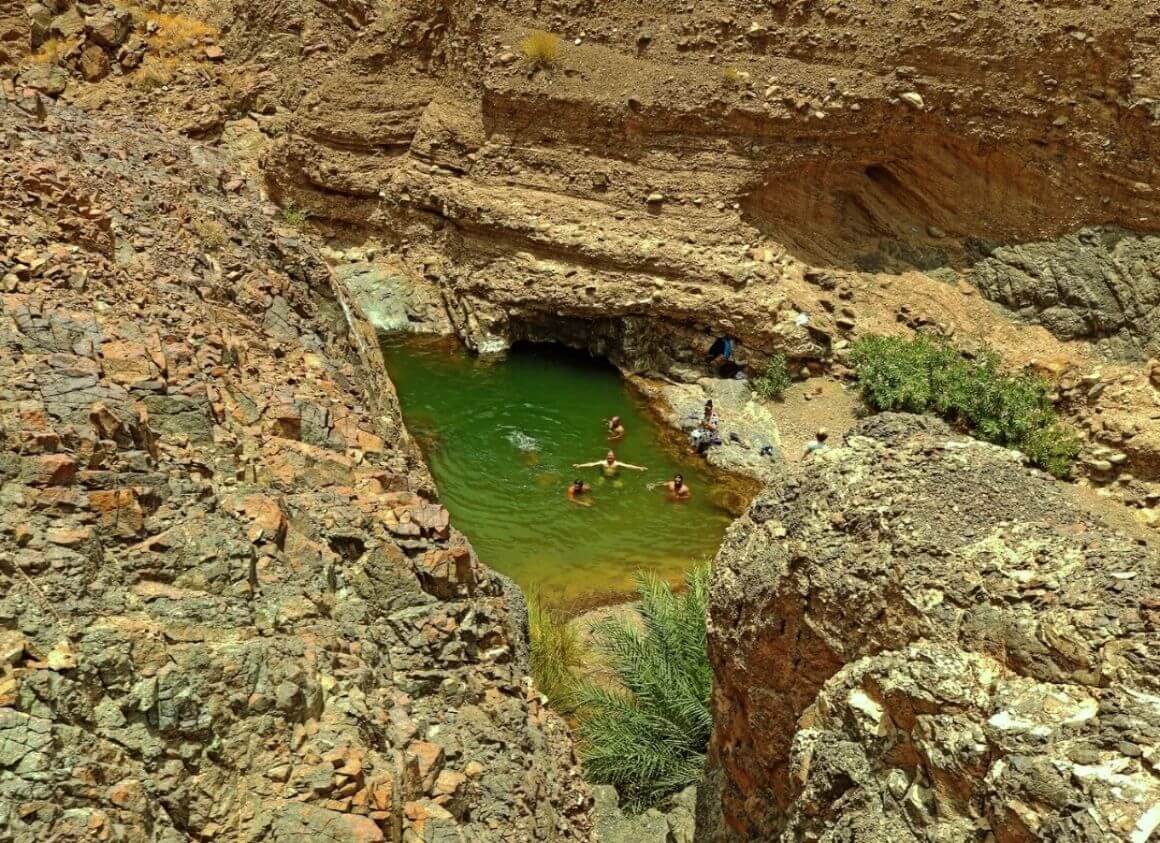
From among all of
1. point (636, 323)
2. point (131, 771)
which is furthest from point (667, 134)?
point (131, 771)

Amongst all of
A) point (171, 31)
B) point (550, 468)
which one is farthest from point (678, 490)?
point (171, 31)

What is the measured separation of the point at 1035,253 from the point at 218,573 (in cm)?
1584

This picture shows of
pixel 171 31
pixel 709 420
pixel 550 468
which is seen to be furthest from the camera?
pixel 171 31

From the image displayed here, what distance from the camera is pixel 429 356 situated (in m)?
19.1

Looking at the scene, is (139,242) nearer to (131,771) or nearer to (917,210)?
(131,771)

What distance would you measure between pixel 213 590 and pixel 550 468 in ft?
36.6

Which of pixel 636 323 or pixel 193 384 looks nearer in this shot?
pixel 193 384

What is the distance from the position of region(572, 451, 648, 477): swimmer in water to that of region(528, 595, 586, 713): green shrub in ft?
15.2

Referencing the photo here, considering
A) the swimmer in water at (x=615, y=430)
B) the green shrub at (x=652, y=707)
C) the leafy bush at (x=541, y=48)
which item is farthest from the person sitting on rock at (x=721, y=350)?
the green shrub at (x=652, y=707)

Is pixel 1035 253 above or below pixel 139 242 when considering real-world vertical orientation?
below

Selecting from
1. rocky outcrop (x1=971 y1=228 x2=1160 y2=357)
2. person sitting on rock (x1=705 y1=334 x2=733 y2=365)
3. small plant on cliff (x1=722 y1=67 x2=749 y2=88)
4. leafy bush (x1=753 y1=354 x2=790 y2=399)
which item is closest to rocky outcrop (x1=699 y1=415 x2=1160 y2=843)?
leafy bush (x1=753 y1=354 x2=790 y2=399)

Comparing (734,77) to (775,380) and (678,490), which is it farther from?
(678,490)

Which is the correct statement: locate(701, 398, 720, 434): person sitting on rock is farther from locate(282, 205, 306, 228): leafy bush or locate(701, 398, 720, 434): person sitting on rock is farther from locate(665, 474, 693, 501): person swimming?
locate(282, 205, 306, 228): leafy bush

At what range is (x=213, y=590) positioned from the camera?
17.4ft
